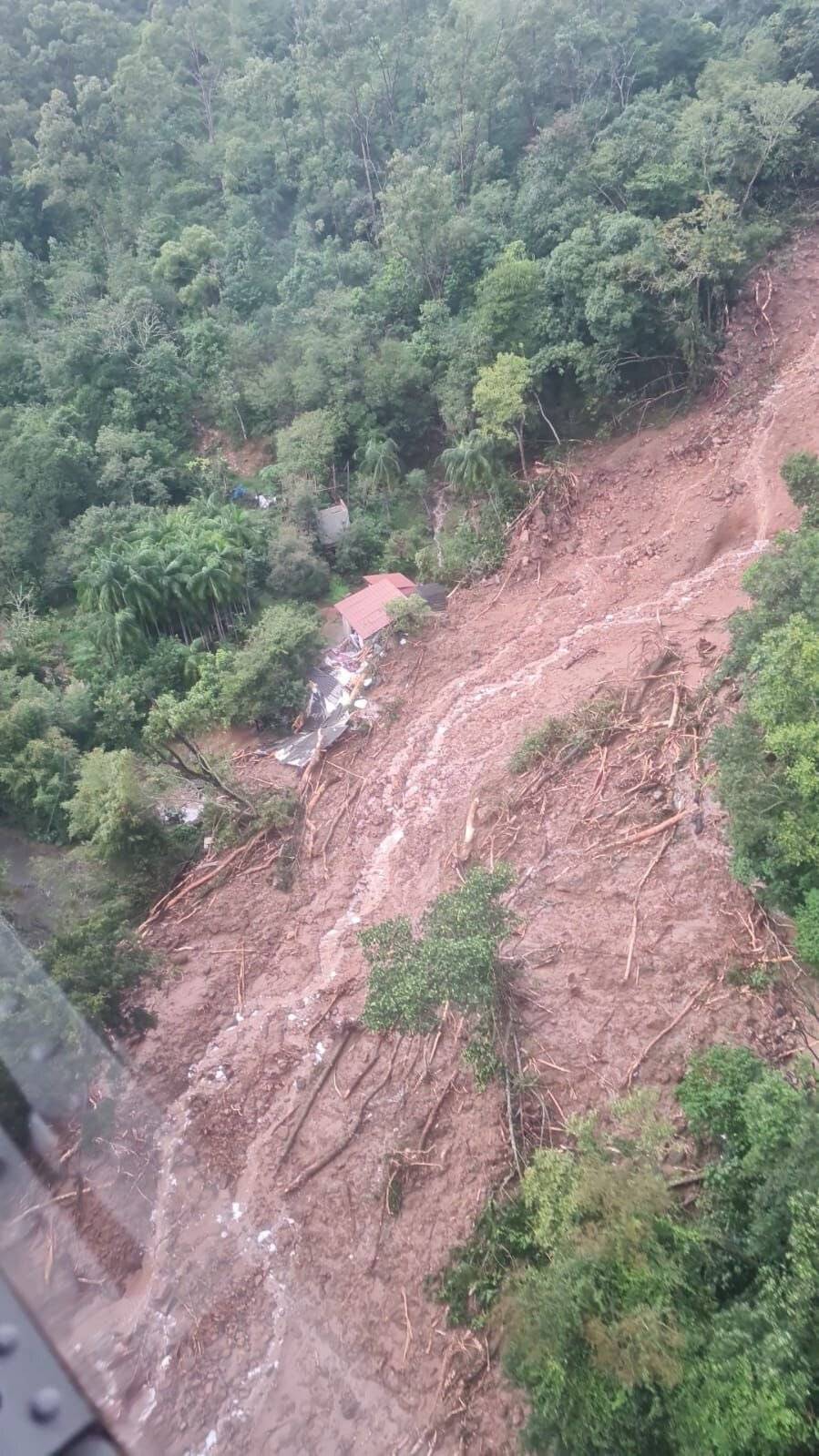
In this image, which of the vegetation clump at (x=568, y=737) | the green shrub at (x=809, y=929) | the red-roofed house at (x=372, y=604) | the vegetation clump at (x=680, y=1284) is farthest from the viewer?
the red-roofed house at (x=372, y=604)

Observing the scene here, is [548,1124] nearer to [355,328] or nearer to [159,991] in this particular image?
[159,991]

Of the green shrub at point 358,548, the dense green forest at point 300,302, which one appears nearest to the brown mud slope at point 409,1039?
the dense green forest at point 300,302

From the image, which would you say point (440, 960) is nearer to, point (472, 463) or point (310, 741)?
point (310, 741)

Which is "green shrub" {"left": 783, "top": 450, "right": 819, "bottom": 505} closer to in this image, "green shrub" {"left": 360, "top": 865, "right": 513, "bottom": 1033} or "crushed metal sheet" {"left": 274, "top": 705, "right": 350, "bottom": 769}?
"crushed metal sheet" {"left": 274, "top": 705, "right": 350, "bottom": 769}

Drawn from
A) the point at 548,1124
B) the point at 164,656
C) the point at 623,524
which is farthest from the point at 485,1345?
the point at 623,524

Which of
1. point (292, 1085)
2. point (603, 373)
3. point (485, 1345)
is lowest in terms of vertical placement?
point (485, 1345)

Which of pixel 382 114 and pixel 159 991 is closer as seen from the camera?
pixel 159 991

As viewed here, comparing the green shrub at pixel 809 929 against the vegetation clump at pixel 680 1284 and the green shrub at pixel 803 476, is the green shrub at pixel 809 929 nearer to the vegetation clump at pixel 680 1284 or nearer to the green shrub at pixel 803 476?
the vegetation clump at pixel 680 1284
